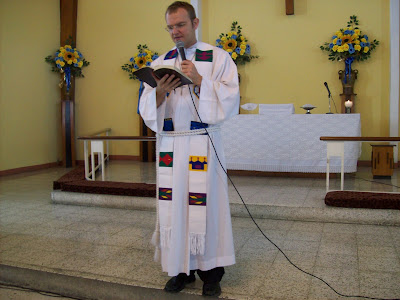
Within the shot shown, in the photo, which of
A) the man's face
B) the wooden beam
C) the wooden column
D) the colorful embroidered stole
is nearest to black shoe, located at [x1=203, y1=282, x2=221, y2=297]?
the colorful embroidered stole

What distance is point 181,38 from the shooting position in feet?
7.61

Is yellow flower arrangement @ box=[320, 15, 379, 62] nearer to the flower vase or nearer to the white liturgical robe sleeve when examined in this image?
the flower vase

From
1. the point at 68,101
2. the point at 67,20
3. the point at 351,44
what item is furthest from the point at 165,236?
the point at 67,20

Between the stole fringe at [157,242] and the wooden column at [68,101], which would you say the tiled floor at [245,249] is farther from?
the wooden column at [68,101]

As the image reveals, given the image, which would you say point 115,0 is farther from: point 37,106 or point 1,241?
point 1,241

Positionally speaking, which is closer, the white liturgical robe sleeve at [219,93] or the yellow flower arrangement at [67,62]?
the white liturgical robe sleeve at [219,93]

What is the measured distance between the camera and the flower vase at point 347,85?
285 inches

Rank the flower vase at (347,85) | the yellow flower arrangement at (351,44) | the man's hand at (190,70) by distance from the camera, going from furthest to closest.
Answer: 1. the flower vase at (347,85)
2. the yellow flower arrangement at (351,44)
3. the man's hand at (190,70)

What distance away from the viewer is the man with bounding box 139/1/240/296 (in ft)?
7.72

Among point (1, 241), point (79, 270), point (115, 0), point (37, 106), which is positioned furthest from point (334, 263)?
point (115, 0)

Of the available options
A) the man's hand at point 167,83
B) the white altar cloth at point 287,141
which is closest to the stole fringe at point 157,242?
the man's hand at point 167,83

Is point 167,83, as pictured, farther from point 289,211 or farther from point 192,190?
point 289,211

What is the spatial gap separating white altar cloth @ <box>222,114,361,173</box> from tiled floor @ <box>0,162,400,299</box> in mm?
775

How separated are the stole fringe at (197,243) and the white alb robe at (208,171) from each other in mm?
34
